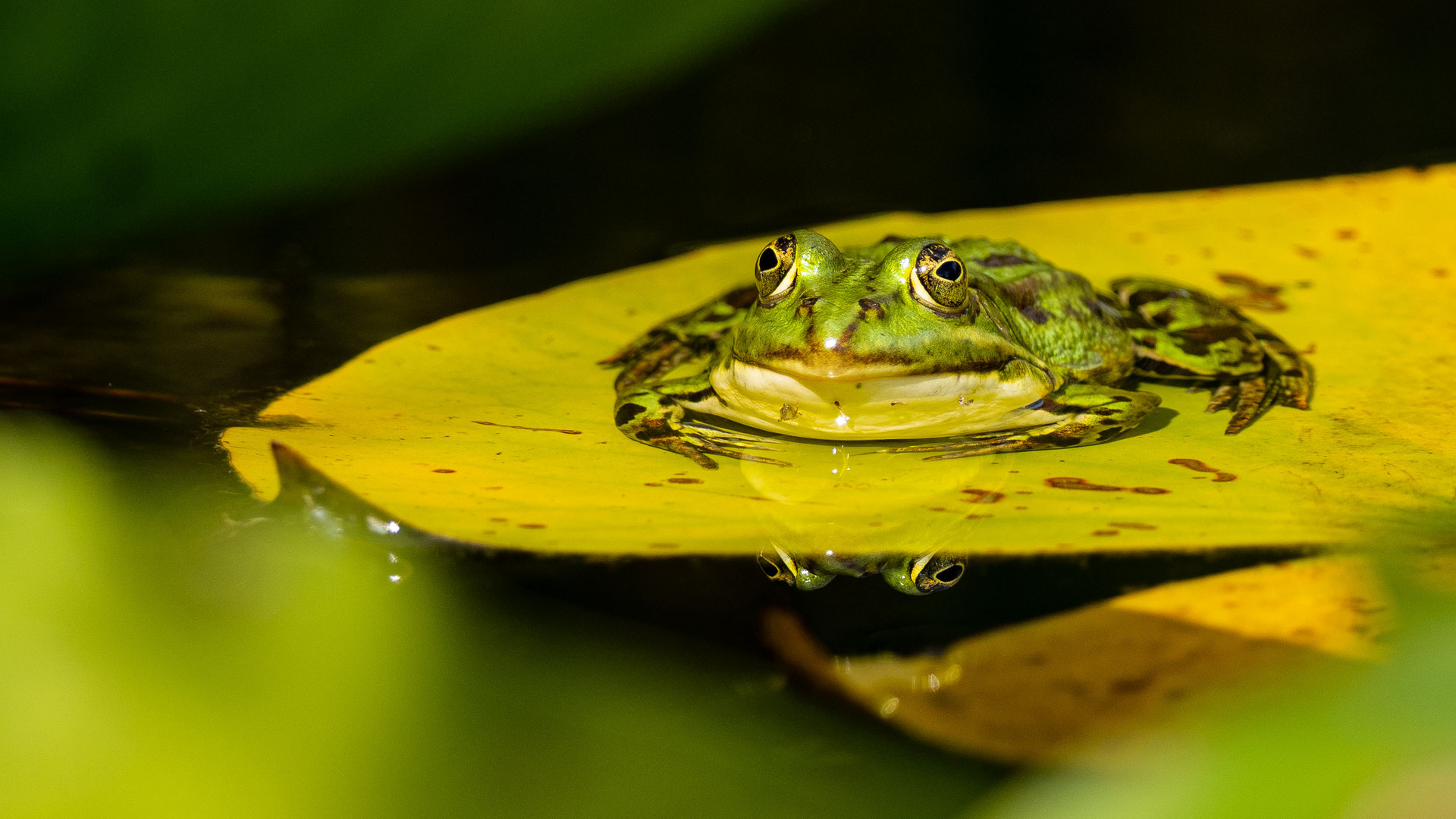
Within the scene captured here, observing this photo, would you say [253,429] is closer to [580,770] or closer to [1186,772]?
[580,770]

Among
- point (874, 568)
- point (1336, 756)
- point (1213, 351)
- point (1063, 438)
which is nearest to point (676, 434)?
point (874, 568)

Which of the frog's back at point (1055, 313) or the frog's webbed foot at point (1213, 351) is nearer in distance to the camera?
the frog's webbed foot at point (1213, 351)

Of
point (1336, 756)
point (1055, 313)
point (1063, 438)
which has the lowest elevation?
point (1063, 438)

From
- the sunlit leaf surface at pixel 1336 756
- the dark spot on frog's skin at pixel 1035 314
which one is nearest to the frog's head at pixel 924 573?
the sunlit leaf surface at pixel 1336 756

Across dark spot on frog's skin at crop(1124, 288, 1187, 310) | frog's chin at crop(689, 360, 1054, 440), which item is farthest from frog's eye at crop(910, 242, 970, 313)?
dark spot on frog's skin at crop(1124, 288, 1187, 310)

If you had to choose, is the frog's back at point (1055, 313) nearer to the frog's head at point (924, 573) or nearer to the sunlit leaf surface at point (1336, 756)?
the frog's head at point (924, 573)

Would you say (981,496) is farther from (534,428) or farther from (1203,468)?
(534,428)

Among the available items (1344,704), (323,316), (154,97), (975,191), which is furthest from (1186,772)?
(975,191)
